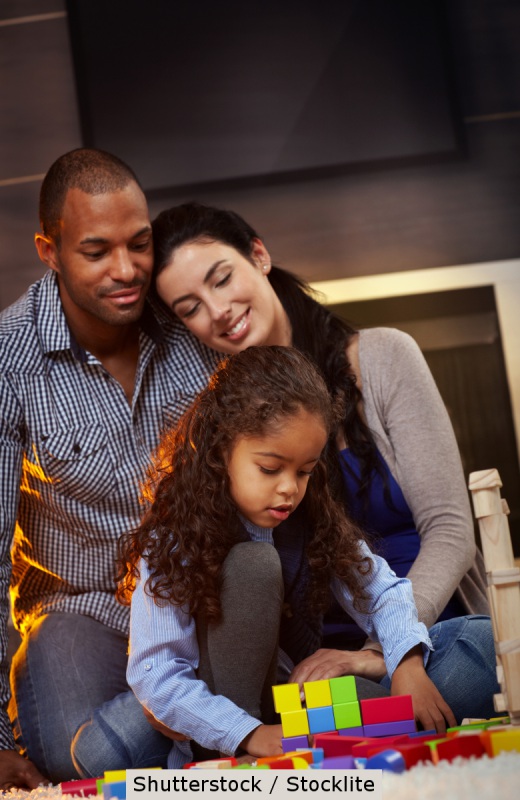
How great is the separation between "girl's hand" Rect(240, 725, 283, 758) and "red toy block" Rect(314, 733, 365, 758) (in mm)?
96

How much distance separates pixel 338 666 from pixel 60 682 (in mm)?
551

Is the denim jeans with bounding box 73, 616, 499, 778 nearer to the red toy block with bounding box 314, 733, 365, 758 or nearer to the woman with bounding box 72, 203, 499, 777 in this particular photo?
the woman with bounding box 72, 203, 499, 777

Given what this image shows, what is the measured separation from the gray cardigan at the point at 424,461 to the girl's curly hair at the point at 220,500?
171 millimetres

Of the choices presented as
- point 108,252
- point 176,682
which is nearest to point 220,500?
point 176,682

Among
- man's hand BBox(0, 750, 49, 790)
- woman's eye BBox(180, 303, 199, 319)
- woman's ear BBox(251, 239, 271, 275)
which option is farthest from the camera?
woman's ear BBox(251, 239, 271, 275)

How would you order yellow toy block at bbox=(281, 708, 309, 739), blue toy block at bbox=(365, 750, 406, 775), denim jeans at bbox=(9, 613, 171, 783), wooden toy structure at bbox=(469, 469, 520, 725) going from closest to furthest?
blue toy block at bbox=(365, 750, 406, 775)
wooden toy structure at bbox=(469, 469, 520, 725)
yellow toy block at bbox=(281, 708, 309, 739)
denim jeans at bbox=(9, 613, 171, 783)

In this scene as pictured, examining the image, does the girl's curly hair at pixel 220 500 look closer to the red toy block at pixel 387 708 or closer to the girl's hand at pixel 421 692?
the girl's hand at pixel 421 692

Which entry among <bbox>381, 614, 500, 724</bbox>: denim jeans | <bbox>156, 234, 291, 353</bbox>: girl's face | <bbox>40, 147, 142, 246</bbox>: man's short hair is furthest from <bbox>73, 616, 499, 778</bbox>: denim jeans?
<bbox>40, 147, 142, 246</bbox>: man's short hair

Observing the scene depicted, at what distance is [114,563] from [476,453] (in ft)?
3.53

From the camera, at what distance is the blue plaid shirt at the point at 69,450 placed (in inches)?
71.6

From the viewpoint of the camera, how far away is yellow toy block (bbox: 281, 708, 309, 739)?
123cm

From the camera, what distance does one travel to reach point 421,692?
1354 mm

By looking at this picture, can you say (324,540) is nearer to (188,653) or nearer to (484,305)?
(188,653)

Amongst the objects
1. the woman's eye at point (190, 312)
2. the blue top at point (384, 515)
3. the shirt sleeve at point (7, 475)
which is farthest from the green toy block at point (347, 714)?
the woman's eye at point (190, 312)
